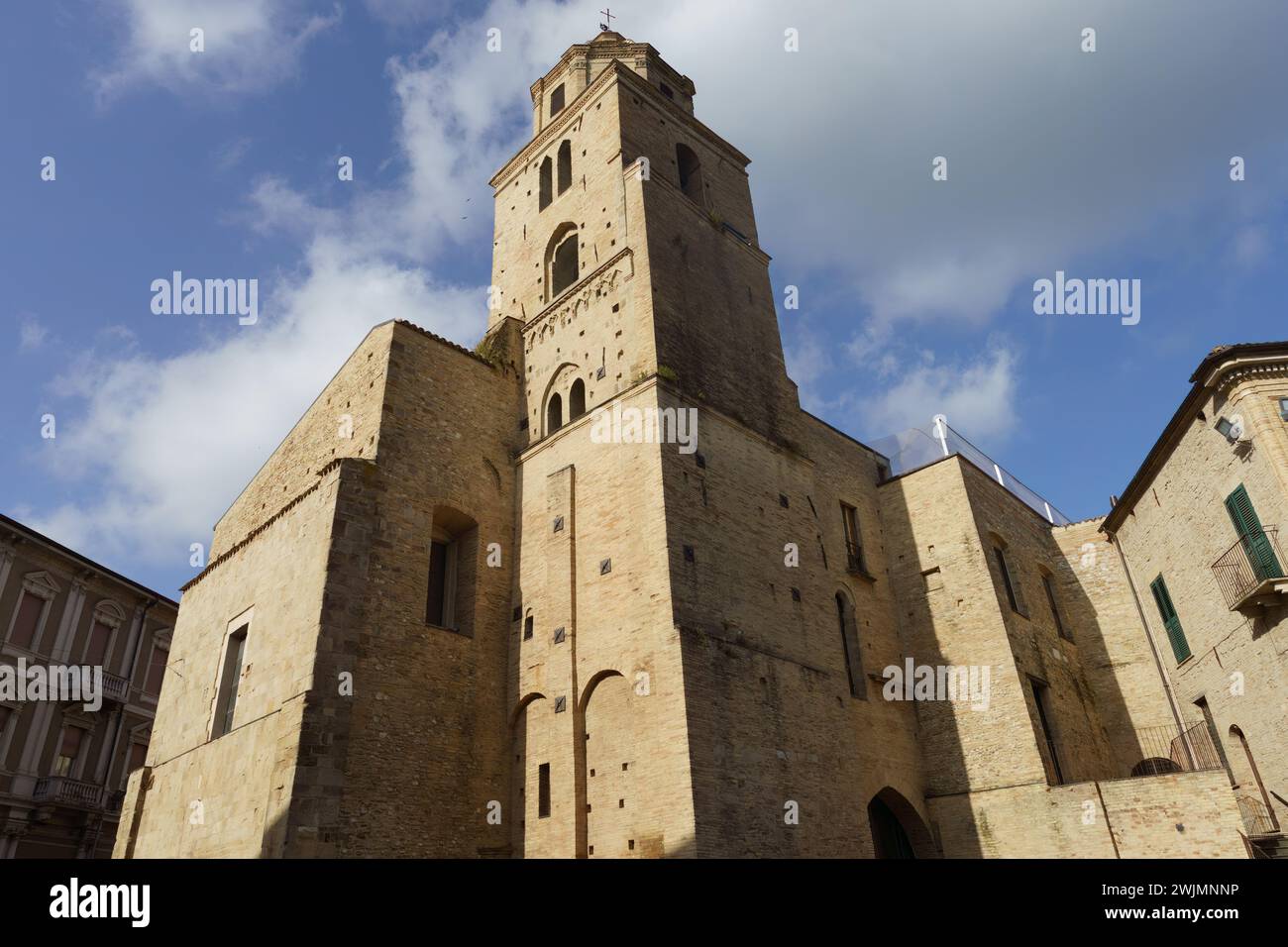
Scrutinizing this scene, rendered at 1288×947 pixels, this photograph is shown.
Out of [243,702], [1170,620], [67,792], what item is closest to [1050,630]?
[1170,620]

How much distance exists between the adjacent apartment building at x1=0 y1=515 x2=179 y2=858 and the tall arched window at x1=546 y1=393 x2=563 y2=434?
14.4 m

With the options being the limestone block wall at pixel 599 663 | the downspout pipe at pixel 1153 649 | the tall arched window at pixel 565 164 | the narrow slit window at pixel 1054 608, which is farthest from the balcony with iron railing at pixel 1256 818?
the tall arched window at pixel 565 164

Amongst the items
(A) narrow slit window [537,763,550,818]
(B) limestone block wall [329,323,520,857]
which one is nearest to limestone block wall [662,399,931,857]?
(A) narrow slit window [537,763,550,818]

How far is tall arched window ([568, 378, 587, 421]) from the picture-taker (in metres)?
16.8

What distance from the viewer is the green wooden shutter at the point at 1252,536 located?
1346cm

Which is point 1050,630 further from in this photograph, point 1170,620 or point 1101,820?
point 1101,820

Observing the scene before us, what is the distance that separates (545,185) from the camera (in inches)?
831

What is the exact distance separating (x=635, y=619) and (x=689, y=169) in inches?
484

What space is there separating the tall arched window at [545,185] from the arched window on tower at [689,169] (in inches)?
122

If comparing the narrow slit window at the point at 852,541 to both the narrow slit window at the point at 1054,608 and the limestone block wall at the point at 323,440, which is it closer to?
the narrow slit window at the point at 1054,608

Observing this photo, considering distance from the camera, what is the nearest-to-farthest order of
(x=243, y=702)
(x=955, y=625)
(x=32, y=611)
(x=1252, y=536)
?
(x=243, y=702), (x=1252, y=536), (x=955, y=625), (x=32, y=611)

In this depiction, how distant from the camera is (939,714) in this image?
16.9 meters
